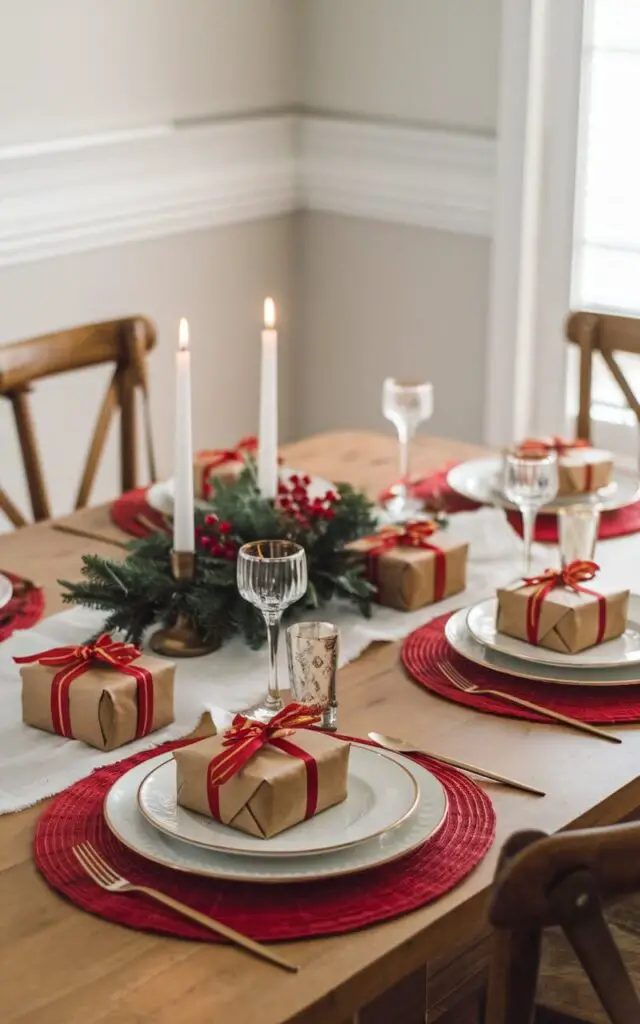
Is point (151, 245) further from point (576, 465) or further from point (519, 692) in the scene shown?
point (519, 692)

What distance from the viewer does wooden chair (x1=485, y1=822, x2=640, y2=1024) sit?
2.68ft

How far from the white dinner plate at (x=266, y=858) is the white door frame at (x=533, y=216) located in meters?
1.98

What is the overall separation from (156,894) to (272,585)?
1.13 ft

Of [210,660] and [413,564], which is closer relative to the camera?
[210,660]

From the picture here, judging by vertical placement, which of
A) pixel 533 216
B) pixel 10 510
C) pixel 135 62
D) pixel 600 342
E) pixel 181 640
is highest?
pixel 135 62

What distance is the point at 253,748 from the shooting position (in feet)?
3.69

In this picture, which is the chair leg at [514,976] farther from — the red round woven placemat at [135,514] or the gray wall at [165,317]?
the gray wall at [165,317]

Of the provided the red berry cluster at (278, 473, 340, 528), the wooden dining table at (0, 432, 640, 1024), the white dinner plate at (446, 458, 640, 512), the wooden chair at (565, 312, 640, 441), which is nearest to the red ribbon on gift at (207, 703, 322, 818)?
the wooden dining table at (0, 432, 640, 1024)

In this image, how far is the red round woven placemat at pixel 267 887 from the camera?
40.9 inches

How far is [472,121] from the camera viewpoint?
119 inches

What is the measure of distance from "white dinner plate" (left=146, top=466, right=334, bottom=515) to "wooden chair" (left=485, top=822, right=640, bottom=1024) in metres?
1.07

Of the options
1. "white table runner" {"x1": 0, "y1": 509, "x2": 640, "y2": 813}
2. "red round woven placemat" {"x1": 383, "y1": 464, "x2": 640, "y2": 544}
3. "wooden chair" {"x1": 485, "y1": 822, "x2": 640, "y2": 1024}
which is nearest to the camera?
"wooden chair" {"x1": 485, "y1": 822, "x2": 640, "y2": 1024}

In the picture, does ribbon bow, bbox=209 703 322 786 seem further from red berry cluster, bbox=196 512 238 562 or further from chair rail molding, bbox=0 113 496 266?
chair rail molding, bbox=0 113 496 266

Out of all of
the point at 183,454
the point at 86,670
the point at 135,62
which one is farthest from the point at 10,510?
the point at 135,62
